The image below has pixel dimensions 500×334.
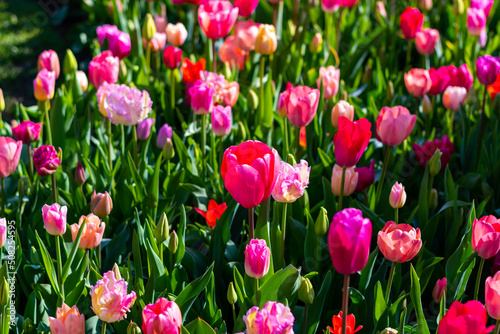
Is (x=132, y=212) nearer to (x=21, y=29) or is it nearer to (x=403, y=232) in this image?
(x=403, y=232)

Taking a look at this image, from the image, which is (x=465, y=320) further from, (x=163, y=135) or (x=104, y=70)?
(x=104, y=70)

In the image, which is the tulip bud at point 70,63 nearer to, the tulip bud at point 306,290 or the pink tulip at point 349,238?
the tulip bud at point 306,290

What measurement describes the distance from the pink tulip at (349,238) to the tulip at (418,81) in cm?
132

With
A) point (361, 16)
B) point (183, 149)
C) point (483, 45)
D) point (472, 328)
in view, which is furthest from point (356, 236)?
point (361, 16)

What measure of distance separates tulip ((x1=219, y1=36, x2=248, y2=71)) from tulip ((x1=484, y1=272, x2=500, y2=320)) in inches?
67.3

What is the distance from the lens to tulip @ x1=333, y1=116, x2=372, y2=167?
1426 mm

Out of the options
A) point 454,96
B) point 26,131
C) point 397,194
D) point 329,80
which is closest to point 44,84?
point 26,131

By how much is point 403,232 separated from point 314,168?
774 mm

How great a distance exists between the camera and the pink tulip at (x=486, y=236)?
1334 millimetres

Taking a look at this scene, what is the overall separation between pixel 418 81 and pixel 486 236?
40.8 inches

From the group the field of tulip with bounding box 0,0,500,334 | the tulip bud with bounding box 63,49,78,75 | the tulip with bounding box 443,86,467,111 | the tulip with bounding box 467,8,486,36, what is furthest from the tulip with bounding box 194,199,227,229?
the tulip with bounding box 467,8,486,36

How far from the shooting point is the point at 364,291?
1535mm

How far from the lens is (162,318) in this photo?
103 centimetres

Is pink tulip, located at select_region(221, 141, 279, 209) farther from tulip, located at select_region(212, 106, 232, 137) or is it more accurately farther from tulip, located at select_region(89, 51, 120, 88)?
tulip, located at select_region(89, 51, 120, 88)
